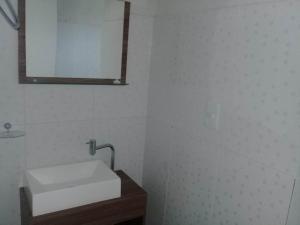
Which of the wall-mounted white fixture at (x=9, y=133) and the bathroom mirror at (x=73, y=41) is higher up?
the bathroom mirror at (x=73, y=41)

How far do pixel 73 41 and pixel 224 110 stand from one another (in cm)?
100

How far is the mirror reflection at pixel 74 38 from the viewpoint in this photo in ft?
5.00

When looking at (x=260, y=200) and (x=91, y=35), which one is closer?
(x=260, y=200)

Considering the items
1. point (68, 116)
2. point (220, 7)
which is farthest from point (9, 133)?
point (220, 7)

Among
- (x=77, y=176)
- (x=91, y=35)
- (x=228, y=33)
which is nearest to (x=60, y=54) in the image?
(x=91, y=35)

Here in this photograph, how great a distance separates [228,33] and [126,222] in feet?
4.37

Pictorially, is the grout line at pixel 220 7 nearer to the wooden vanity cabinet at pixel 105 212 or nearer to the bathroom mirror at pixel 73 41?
the bathroom mirror at pixel 73 41

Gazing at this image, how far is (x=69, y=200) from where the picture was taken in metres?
1.42

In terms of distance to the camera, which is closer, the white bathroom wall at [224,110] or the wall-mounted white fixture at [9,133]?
the white bathroom wall at [224,110]

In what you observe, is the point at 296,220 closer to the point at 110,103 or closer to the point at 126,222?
the point at 126,222

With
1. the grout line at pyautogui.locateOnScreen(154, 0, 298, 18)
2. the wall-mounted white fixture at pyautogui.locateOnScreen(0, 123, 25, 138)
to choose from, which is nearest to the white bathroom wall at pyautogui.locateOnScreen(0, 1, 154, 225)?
the wall-mounted white fixture at pyautogui.locateOnScreen(0, 123, 25, 138)

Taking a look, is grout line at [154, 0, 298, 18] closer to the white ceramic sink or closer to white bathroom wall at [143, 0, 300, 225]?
white bathroom wall at [143, 0, 300, 225]

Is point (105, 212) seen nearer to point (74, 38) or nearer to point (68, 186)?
point (68, 186)

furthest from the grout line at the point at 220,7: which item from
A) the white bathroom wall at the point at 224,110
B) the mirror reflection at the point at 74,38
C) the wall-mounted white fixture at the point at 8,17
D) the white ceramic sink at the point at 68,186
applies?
the white ceramic sink at the point at 68,186
